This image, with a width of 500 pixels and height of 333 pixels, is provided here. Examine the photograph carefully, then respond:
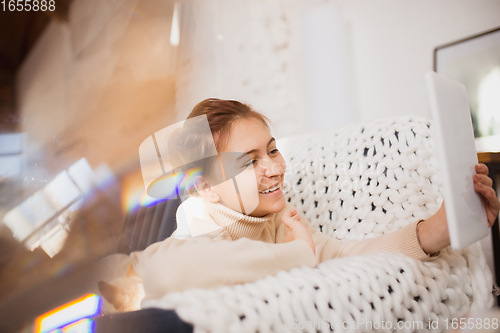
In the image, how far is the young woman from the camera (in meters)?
0.37

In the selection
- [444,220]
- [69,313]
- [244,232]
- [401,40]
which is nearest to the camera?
[69,313]

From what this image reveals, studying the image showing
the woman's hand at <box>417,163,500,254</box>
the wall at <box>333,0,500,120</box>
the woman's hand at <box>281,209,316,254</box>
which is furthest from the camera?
the wall at <box>333,0,500,120</box>

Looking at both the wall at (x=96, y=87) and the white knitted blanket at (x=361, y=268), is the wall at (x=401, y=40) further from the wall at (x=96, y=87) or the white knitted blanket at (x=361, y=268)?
the wall at (x=96, y=87)

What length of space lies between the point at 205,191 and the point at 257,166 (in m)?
0.10

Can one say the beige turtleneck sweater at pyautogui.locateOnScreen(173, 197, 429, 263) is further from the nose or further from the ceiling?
the ceiling

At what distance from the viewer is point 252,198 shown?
46 centimetres

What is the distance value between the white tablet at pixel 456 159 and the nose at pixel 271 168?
0.26 metres

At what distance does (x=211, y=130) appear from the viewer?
419mm

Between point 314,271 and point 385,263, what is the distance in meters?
0.09

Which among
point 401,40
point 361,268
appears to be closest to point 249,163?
point 361,268

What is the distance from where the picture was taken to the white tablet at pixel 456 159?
28cm

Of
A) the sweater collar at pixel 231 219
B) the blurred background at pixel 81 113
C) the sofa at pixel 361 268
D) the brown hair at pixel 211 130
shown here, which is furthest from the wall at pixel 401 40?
the sweater collar at pixel 231 219

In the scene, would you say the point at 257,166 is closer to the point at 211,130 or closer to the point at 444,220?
the point at 211,130

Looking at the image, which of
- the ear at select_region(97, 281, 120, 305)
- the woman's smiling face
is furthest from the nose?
the ear at select_region(97, 281, 120, 305)
